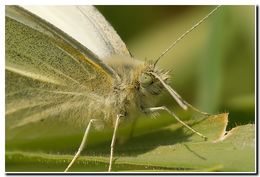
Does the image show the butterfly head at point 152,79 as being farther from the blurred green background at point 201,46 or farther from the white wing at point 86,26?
the blurred green background at point 201,46

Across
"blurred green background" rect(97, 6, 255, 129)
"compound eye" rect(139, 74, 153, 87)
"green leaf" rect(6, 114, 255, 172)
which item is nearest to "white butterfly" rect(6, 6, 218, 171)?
"compound eye" rect(139, 74, 153, 87)

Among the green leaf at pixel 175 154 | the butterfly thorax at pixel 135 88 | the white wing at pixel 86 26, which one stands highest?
the white wing at pixel 86 26

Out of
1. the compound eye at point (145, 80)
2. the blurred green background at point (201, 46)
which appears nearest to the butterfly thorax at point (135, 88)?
the compound eye at point (145, 80)

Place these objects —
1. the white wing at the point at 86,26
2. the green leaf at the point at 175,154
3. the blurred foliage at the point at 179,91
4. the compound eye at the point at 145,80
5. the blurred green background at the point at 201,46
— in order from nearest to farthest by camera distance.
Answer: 1. the green leaf at the point at 175,154
2. the blurred foliage at the point at 179,91
3. the compound eye at the point at 145,80
4. the white wing at the point at 86,26
5. the blurred green background at the point at 201,46

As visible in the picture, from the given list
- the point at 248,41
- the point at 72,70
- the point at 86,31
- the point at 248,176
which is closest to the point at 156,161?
the point at 248,176

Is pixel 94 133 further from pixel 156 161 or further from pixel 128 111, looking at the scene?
pixel 156 161

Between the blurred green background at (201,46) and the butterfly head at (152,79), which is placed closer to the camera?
the butterfly head at (152,79)
